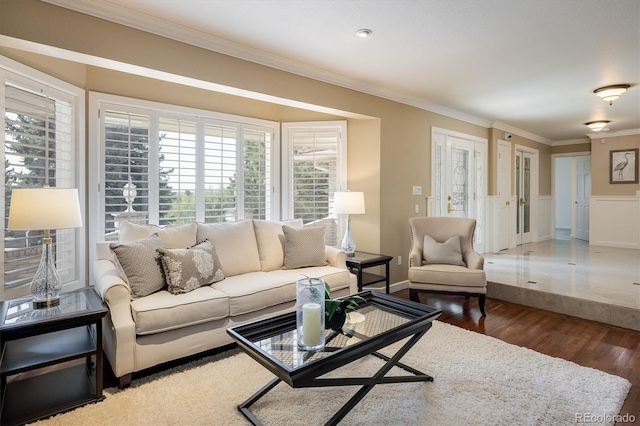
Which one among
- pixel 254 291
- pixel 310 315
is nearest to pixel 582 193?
pixel 254 291

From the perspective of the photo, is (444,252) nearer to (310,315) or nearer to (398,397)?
(398,397)

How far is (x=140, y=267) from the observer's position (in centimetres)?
260

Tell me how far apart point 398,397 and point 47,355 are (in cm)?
208

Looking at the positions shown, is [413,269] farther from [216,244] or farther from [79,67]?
[79,67]

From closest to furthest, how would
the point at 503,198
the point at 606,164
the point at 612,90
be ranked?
the point at 612,90 < the point at 503,198 < the point at 606,164

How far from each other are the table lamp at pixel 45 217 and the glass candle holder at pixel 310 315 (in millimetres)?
1560

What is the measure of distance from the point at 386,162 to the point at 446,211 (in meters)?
1.78

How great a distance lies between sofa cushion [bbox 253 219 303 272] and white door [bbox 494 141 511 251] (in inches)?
187

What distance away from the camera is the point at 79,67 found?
3039mm

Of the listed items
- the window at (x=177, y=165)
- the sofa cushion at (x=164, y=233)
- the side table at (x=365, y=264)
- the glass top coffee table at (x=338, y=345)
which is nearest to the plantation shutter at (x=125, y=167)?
the window at (x=177, y=165)

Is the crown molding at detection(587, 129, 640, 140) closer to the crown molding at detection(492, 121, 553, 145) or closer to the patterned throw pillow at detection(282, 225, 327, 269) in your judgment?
the crown molding at detection(492, 121, 553, 145)

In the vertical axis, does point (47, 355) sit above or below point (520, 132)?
below

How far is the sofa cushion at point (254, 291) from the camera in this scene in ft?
8.80

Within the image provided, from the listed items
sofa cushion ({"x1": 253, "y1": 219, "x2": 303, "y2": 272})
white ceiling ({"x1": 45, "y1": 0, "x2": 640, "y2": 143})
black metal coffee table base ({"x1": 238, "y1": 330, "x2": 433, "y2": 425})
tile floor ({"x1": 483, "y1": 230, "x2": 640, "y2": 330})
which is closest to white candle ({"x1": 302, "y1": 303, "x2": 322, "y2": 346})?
black metal coffee table base ({"x1": 238, "y1": 330, "x2": 433, "y2": 425})
